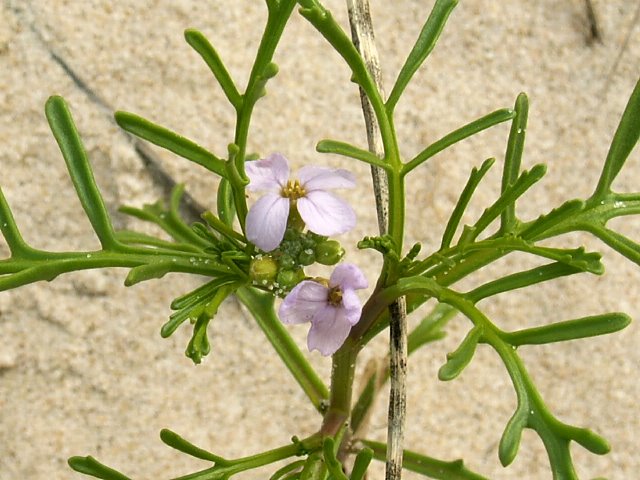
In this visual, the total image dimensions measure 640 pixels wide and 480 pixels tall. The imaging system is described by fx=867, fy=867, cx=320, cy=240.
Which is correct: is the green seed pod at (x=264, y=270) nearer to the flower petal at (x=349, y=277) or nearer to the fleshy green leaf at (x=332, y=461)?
the flower petal at (x=349, y=277)

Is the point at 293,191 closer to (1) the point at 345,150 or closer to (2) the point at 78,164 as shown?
(1) the point at 345,150

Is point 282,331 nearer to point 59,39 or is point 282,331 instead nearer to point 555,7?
point 59,39

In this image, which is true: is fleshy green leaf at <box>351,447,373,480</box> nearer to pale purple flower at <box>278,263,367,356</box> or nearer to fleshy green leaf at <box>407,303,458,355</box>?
pale purple flower at <box>278,263,367,356</box>

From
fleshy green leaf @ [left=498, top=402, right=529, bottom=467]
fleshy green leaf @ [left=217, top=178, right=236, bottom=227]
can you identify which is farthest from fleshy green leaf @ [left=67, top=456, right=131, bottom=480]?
fleshy green leaf @ [left=498, top=402, right=529, bottom=467]

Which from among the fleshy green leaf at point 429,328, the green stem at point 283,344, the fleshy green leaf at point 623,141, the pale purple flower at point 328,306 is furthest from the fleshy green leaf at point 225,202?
the fleshy green leaf at point 623,141

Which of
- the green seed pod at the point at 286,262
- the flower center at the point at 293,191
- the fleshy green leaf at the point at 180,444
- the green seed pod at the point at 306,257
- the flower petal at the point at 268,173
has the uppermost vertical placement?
the flower petal at the point at 268,173

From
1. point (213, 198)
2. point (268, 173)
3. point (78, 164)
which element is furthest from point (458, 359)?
point (213, 198)

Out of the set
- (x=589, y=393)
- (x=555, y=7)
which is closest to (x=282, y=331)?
(x=589, y=393)

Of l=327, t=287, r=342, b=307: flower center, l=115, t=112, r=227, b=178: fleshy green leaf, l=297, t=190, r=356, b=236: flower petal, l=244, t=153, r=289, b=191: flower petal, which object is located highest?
l=115, t=112, r=227, b=178: fleshy green leaf
